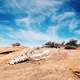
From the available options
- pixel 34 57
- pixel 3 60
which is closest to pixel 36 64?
pixel 34 57

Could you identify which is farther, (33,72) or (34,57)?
(34,57)

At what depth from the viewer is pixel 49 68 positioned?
11.9 m

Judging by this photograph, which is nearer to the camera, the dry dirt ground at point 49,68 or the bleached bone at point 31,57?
the dry dirt ground at point 49,68

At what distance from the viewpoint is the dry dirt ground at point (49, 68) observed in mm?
11102

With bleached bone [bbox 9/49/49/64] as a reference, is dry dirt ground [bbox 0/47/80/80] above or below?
below

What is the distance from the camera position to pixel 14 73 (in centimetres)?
1199

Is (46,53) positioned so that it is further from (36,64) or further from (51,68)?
(51,68)

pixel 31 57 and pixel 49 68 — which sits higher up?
pixel 31 57

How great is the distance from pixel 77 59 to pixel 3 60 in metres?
5.28

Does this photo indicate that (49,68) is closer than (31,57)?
Yes

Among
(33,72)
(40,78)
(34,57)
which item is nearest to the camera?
(40,78)

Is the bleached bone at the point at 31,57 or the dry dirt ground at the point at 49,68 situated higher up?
the bleached bone at the point at 31,57

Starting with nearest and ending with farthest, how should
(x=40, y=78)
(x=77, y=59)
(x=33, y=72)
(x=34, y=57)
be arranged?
(x=40, y=78), (x=33, y=72), (x=77, y=59), (x=34, y=57)

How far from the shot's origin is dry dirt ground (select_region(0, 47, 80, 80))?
1110 cm
